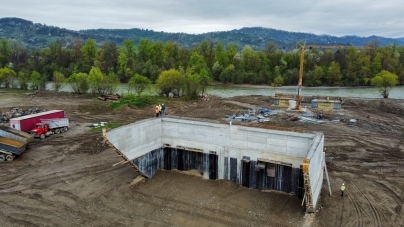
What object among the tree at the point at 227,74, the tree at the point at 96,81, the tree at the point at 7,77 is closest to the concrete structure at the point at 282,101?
the tree at the point at 96,81

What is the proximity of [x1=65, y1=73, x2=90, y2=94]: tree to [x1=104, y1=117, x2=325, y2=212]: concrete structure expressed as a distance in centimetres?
3297

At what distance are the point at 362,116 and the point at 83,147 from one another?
29405 millimetres

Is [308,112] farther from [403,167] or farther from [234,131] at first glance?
[234,131]

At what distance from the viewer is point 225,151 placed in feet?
58.0

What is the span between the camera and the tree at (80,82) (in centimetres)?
4759

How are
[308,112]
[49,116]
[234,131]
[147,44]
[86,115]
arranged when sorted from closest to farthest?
1. [234,131]
2. [49,116]
3. [86,115]
4. [308,112]
5. [147,44]

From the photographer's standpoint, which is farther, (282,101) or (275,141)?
(282,101)

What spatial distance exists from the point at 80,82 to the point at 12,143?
90.9 feet

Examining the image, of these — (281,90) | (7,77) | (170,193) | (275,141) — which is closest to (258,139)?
(275,141)

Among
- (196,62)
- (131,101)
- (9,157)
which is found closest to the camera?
(9,157)

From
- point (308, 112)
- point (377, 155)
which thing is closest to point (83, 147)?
point (377, 155)

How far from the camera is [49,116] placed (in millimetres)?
26906

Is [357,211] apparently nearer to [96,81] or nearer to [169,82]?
[169,82]

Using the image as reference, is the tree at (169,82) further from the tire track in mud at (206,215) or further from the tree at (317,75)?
the tree at (317,75)
